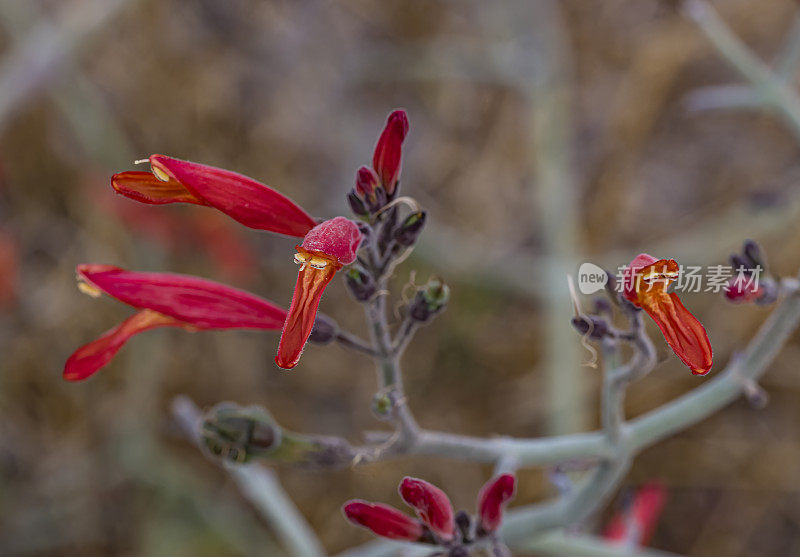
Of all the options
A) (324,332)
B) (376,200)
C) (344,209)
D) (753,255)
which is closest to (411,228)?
(376,200)

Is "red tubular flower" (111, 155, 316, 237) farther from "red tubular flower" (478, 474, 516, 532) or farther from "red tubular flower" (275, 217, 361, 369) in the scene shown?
"red tubular flower" (478, 474, 516, 532)

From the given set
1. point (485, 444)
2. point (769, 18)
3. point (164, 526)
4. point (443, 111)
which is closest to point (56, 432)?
point (164, 526)

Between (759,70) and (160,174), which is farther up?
(759,70)

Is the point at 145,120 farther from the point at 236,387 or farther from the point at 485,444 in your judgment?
the point at 485,444

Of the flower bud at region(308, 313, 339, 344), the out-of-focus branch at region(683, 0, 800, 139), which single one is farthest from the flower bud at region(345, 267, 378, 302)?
the out-of-focus branch at region(683, 0, 800, 139)

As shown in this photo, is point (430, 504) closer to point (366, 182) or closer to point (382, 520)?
point (382, 520)
